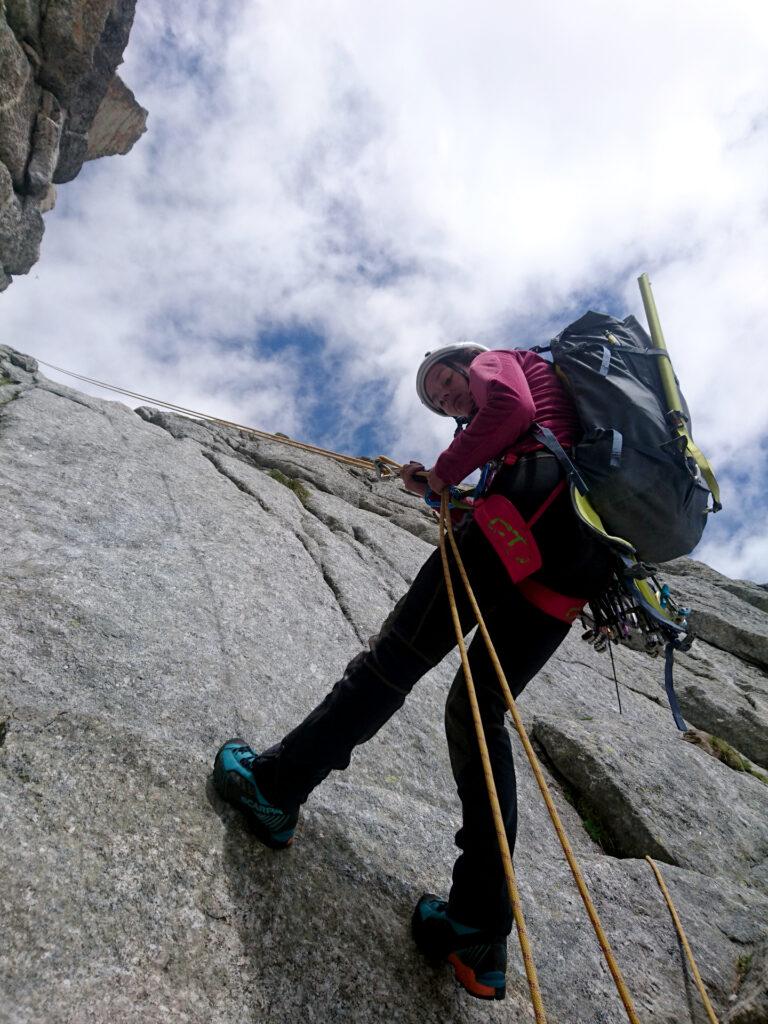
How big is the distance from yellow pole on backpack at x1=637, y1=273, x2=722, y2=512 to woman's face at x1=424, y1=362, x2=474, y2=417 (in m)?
1.44

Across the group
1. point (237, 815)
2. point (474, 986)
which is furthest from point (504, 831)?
point (237, 815)

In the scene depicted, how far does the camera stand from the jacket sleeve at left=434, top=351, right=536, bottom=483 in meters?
3.60

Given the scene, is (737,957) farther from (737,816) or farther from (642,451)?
(642,451)

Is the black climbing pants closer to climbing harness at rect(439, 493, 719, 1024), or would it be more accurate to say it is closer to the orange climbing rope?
climbing harness at rect(439, 493, 719, 1024)

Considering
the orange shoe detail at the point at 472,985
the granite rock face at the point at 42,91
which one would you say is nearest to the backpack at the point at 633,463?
the orange shoe detail at the point at 472,985

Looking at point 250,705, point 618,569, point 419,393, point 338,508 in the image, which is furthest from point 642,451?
point 338,508

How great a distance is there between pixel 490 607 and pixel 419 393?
2137 mm

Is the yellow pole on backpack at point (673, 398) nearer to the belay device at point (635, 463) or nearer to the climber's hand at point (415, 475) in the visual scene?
the belay device at point (635, 463)

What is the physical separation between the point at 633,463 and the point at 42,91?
37009mm

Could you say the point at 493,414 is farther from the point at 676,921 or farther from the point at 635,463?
the point at 676,921

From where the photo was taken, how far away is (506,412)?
141 inches

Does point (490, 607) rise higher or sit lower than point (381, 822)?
higher

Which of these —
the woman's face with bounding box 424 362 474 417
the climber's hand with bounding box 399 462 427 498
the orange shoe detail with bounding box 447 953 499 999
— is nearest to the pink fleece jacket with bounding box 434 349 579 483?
the climber's hand with bounding box 399 462 427 498

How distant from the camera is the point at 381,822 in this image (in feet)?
14.0
